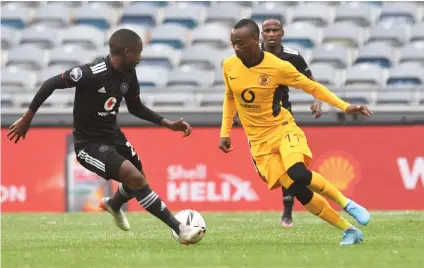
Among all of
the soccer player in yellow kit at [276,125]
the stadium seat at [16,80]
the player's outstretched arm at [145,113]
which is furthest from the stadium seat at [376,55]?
the player's outstretched arm at [145,113]

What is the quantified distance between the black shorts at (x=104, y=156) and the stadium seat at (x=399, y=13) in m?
16.2

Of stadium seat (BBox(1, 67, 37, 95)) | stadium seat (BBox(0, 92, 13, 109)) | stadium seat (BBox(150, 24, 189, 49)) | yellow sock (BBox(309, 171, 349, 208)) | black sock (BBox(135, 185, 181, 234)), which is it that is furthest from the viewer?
stadium seat (BBox(150, 24, 189, 49))

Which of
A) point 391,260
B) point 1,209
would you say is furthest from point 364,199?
point 391,260

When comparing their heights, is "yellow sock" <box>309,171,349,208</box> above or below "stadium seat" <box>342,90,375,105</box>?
above

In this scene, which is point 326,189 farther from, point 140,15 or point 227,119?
point 140,15

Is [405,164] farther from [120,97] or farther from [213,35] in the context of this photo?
[120,97]

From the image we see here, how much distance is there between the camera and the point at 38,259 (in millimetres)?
8422

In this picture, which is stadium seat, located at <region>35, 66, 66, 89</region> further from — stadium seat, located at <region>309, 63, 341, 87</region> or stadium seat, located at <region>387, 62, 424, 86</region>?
stadium seat, located at <region>387, 62, 424, 86</region>

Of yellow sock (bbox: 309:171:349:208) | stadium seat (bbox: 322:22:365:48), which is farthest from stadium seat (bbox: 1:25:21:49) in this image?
yellow sock (bbox: 309:171:349:208)

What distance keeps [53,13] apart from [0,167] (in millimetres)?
8298

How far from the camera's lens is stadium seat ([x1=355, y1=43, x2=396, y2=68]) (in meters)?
24.2

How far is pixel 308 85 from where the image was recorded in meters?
9.83

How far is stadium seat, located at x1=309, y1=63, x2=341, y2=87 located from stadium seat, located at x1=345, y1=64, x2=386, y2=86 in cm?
27

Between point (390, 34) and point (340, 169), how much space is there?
664 centimetres
